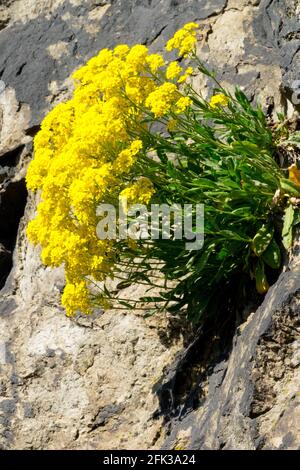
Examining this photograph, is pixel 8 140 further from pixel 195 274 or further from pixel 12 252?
pixel 195 274

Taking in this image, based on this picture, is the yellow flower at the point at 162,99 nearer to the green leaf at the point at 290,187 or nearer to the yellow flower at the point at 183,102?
the yellow flower at the point at 183,102

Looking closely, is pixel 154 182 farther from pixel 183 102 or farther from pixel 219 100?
pixel 219 100

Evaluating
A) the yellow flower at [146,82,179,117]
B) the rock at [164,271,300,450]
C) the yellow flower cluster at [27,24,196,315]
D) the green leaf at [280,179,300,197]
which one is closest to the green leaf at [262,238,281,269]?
the rock at [164,271,300,450]

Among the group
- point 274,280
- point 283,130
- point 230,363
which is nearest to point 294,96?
point 283,130

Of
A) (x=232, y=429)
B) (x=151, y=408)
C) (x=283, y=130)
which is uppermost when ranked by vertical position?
(x=283, y=130)

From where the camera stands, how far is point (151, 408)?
20.5 feet

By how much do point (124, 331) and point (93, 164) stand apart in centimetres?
182

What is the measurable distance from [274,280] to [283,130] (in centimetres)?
108

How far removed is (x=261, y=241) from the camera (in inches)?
220

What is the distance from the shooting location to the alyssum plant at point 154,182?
17.3 ft

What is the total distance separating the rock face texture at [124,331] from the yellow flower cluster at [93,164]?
1011 mm

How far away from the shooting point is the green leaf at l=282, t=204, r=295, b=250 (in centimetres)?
547

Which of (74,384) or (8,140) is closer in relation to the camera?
(74,384)

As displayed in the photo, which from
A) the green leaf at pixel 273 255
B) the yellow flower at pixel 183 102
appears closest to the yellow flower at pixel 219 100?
the yellow flower at pixel 183 102
